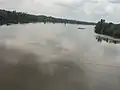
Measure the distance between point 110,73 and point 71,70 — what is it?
3.45 m

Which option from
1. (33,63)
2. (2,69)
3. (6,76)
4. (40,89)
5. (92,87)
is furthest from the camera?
(33,63)

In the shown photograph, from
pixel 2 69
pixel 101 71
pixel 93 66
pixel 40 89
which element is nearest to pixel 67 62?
pixel 93 66

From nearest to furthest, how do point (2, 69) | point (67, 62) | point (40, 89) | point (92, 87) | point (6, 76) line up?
point (40, 89), point (92, 87), point (6, 76), point (2, 69), point (67, 62)

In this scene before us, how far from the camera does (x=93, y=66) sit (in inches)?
953

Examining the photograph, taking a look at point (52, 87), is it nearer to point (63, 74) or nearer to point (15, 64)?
point (63, 74)

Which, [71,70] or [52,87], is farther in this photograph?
[71,70]

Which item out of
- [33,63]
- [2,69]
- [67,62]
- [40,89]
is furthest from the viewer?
[67,62]

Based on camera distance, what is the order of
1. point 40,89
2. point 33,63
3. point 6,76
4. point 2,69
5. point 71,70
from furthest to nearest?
point 33,63, point 71,70, point 2,69, point 6,76, point 40,89

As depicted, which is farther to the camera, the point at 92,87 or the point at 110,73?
the point at 110,73

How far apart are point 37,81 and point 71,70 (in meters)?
4.80

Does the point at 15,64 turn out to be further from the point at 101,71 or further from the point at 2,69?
the point at 101,71

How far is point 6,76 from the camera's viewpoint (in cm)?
1819

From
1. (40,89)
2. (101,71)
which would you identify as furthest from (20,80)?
(101,71)

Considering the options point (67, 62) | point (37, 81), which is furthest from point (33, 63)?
point (37, 81)
